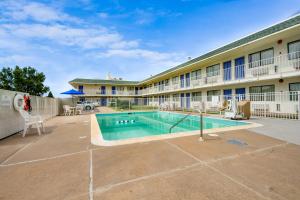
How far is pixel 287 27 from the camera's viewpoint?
897 centimetres

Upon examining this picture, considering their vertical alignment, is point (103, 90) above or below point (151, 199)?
above

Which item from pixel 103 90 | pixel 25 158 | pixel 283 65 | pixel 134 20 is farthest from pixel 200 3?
pixel 103 90

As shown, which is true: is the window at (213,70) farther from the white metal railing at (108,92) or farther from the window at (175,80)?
the white metal railing at (108,92)

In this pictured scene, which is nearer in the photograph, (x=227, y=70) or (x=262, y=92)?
(x=262, y=92)

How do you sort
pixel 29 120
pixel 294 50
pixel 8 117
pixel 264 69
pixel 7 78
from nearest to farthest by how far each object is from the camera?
pixel 8 117, pixel 29 120, pixel 294 50, pixel 264 69, pixel 7 78

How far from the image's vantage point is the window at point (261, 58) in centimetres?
1111

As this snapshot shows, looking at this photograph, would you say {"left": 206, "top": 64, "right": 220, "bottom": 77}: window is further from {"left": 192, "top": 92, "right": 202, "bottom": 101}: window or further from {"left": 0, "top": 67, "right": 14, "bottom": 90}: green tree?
{"left": 0, "top": 67, "right": 14, "bottom": 90}: green tree

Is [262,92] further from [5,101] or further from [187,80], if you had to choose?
[5,101]

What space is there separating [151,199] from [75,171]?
5.69 ft

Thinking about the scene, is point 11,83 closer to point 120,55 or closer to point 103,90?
point 103,90

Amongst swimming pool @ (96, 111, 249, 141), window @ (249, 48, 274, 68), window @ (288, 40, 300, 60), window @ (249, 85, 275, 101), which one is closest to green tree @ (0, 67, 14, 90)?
swimming pool @ (96, 111, 249, 141)

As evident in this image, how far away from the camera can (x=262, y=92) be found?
12031 mm

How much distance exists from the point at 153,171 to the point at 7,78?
4416 cm

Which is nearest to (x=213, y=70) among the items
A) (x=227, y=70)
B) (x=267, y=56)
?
(x=227, y=70)
